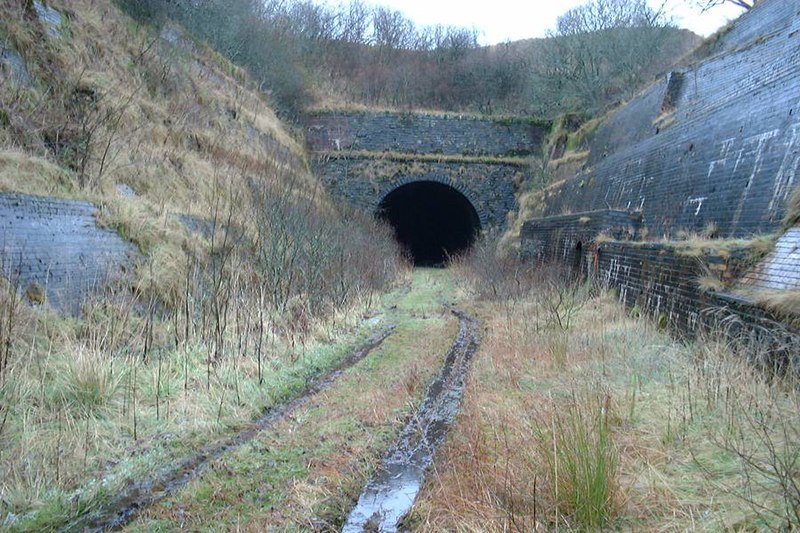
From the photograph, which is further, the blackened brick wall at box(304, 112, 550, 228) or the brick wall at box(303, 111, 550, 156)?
the brick wall at box(303, 111, 550, 156)

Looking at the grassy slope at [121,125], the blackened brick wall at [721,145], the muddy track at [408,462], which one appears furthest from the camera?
the blackened brick wall at [721,145]

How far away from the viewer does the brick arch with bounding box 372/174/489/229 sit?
22.4 m

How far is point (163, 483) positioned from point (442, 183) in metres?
19.9

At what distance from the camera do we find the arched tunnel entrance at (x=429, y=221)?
25.6m

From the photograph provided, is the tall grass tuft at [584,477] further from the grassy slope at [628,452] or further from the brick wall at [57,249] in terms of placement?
the brick wall at [57,249]

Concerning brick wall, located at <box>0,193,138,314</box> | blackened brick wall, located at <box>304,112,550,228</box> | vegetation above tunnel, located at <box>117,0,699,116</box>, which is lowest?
brick wall, located at <box>0,193,138,314</box>

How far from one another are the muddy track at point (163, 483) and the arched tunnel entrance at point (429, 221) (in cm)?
1983

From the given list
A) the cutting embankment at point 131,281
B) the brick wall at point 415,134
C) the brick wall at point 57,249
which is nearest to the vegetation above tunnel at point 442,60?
the brick wall at point 415,134

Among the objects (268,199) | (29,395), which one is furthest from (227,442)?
(268,199)

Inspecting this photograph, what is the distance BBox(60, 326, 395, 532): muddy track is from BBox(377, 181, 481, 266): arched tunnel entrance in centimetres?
1983

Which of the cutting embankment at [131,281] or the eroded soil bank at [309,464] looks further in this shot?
the cutting embankment at [131,281]

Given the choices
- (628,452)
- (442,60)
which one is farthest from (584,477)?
(442,60)

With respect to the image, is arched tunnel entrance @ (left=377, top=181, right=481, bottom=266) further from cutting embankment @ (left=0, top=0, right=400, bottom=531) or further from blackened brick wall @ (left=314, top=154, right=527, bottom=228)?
cutting embankment @ (left=0, top=0, right=400, bottom=531)

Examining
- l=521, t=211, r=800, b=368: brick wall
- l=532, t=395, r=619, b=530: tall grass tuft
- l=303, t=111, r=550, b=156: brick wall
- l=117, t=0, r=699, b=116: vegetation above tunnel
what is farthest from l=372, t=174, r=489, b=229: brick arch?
l=532, t=395, r=619, b=530: tall grass tuft
